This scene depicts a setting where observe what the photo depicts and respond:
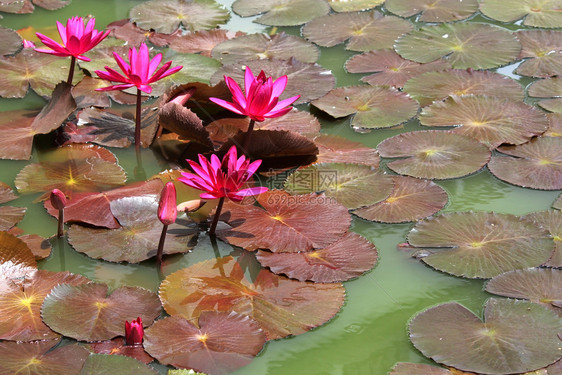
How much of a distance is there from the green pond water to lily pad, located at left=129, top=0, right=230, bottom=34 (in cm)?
127

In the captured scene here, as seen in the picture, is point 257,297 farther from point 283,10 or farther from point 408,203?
point 283,10

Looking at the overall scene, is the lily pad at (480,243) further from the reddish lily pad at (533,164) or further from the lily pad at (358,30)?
the lily pad at (358,30)

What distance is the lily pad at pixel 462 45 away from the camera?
3.77 m

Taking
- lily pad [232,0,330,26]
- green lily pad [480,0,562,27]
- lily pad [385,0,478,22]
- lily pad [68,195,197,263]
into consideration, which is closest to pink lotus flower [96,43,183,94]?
lily pad [68,195,197,263]

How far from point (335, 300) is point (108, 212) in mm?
910

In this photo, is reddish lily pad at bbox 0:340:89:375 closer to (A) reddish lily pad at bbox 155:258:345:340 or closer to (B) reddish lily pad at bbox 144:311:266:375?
(B) reddish lily pad at bbox 144:311:266:375

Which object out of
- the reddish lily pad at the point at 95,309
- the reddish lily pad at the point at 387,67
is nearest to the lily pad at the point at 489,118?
the reddish lily pad at the point at 387,67

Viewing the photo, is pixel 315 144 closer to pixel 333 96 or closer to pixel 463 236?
pixel 333 96

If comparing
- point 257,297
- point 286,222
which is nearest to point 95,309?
point 257,297

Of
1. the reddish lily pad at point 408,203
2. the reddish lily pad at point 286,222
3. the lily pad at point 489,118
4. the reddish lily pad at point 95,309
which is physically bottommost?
the reddish lily pad at point 95,309

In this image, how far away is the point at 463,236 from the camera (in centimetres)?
259

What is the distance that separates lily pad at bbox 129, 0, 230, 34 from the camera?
4.18 m

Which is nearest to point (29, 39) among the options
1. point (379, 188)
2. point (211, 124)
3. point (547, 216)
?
point (211, 124)

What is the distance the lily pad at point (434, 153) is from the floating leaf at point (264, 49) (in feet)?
3.01
